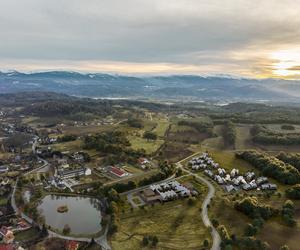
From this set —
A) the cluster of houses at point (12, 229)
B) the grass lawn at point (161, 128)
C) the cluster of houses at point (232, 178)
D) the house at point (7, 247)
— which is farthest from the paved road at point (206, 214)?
the grass lawn at point (161, 128)

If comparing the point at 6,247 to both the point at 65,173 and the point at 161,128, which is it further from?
the point at 161,128

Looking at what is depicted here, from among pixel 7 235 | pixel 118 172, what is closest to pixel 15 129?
pixel 118 172

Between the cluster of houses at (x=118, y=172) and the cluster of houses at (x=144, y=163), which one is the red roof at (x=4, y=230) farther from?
the cluster of houses at (x=144, y=163)

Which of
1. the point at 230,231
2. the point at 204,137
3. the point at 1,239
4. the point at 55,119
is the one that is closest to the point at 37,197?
the point at 1,239

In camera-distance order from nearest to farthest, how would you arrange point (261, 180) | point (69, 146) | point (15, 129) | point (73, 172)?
point (261, 180) < point (73, 172) < point (69, 146) < point (15, 129)

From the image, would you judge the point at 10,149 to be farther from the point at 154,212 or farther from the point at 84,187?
the point at 154,212

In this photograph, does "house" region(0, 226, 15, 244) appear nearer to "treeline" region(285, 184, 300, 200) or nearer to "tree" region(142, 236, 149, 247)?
"tree" region(142, 236, 149, 247)

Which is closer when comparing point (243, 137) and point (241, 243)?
point (241, 243)
